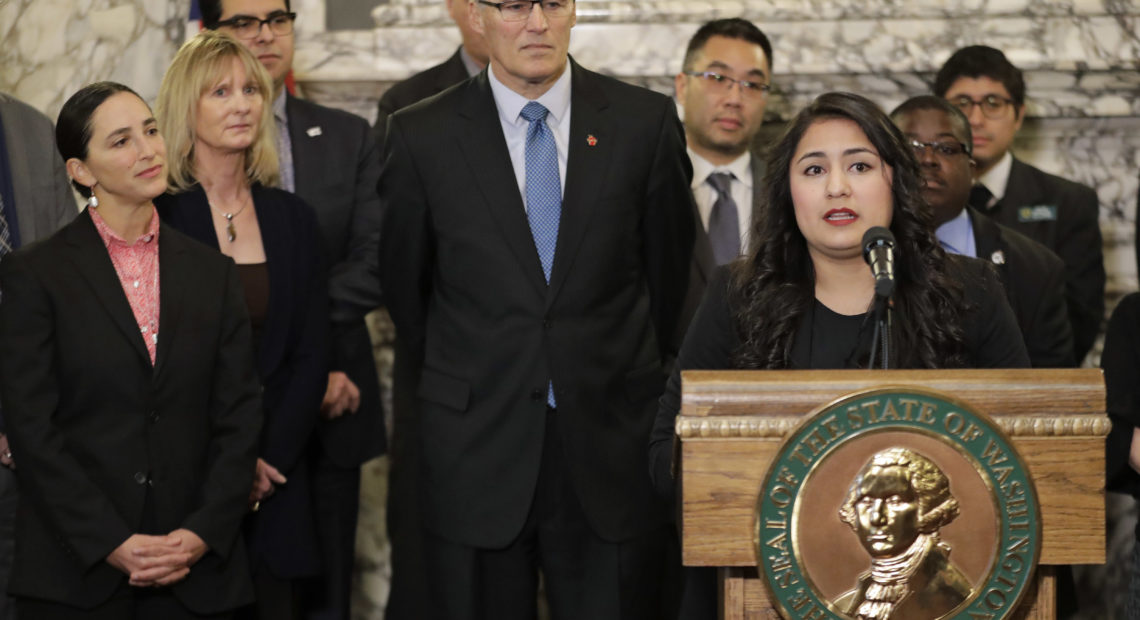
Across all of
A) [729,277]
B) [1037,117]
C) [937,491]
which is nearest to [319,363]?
[729,277]

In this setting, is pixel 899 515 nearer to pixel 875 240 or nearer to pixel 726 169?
pixel 875 240

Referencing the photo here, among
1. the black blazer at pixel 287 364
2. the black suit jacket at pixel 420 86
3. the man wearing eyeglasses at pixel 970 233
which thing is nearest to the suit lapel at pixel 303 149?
the black suit jacket at pixel 420 86

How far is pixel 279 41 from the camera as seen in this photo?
430cm

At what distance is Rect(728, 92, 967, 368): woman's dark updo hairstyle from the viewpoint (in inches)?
105

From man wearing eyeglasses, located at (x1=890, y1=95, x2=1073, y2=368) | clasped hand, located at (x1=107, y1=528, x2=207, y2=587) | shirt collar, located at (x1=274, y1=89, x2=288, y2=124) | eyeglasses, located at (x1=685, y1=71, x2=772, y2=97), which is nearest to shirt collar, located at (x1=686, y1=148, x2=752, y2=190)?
eyeglasses, located at (x1=685, y1=71, x2=772, y2=97)

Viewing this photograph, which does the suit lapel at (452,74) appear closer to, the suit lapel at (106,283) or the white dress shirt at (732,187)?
the white dress shirt at (732,187)

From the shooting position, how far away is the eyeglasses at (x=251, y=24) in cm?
427

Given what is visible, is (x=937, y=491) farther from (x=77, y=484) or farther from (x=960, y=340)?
(x=77, y=484)

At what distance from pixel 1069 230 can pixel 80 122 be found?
301cm

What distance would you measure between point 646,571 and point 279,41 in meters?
1.96

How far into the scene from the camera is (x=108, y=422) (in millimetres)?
3277

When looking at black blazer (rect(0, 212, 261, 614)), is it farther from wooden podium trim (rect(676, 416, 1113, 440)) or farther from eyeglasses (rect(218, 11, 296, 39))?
wooden podium trim (rect(676, 416, 1113, 440))

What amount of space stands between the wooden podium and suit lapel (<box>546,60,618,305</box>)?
1207 millimetres

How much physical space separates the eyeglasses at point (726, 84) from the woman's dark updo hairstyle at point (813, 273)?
1.66 meters
